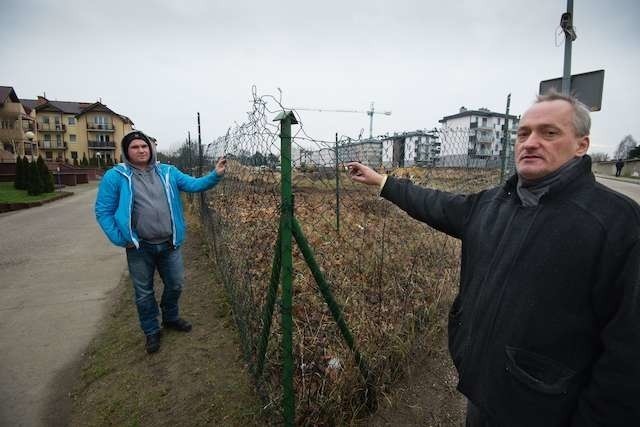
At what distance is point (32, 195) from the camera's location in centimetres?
1451

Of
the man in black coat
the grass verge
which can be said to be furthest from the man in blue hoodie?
the grass verge

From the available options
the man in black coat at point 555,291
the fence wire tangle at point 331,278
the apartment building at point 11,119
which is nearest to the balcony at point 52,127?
the apartment building at point 11,119

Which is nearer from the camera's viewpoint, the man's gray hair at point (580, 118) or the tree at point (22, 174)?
the man's gray hair at point (580, 118)

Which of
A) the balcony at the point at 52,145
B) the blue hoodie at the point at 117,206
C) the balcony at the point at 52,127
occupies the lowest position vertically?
the blue hoodie at the point at 117,206

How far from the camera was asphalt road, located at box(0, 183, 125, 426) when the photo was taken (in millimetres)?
2668

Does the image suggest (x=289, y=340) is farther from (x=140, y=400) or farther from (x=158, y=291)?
(x=158, y=291)

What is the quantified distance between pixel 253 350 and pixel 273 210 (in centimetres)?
116

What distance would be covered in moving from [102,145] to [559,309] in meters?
66.3

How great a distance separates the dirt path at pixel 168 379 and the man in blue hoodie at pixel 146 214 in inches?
10.2

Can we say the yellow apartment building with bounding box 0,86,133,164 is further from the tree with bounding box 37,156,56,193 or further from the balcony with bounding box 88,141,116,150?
the tree with bounding box 37,156,56,193

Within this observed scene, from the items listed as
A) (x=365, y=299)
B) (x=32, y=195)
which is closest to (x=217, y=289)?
(x=365, y=299)

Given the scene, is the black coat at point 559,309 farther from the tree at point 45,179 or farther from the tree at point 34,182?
the tree at point 45,179

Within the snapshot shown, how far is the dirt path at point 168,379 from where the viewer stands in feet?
8.07

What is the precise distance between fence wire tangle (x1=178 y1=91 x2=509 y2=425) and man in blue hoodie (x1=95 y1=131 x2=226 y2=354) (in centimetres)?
54
